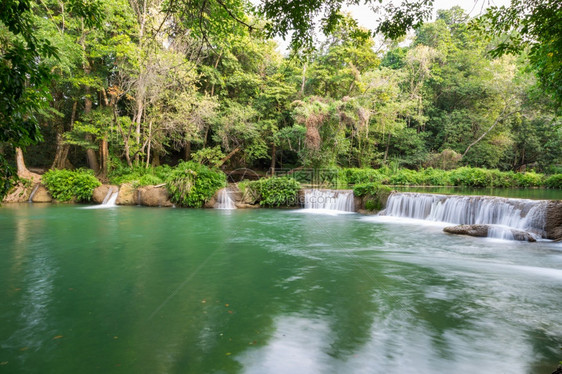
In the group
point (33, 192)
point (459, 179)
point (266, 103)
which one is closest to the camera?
point (33, 192)

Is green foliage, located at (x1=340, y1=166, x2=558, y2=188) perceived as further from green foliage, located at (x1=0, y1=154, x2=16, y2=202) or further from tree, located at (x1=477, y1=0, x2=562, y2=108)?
green foliage, located at (x1=0, y1=154, x2=16, y2=202)

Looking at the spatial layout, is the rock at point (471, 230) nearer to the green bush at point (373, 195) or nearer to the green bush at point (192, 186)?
the green bush at point (373, 195)

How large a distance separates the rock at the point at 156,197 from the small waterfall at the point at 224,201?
2.55 m

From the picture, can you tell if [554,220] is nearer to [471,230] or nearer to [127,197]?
[471,230]

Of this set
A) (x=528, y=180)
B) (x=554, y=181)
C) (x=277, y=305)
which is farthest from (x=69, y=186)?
(x=554, y=181)

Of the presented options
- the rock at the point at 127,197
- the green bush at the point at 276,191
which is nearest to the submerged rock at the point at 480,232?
the green bush at the point at 276,191

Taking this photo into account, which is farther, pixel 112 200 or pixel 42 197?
pixel 42 197

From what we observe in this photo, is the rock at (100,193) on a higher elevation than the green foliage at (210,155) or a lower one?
lower

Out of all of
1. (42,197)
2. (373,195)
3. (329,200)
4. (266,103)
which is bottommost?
(42,197)

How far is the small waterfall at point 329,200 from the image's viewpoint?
16.4 m

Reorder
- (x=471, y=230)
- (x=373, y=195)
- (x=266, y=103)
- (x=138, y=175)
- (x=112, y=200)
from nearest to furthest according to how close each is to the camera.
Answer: (x=471, y=230)
(x=373, y=195)
(x=112, y=200)
(x=138, y=175)
(x=266, y=103)

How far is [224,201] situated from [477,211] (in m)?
11.1

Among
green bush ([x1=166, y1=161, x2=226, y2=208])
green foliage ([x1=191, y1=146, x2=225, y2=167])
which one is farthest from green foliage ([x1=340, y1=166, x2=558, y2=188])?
green bush ([x1=166, y1=161, x2=226, y2=208])

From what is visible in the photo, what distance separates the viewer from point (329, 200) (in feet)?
55.6
